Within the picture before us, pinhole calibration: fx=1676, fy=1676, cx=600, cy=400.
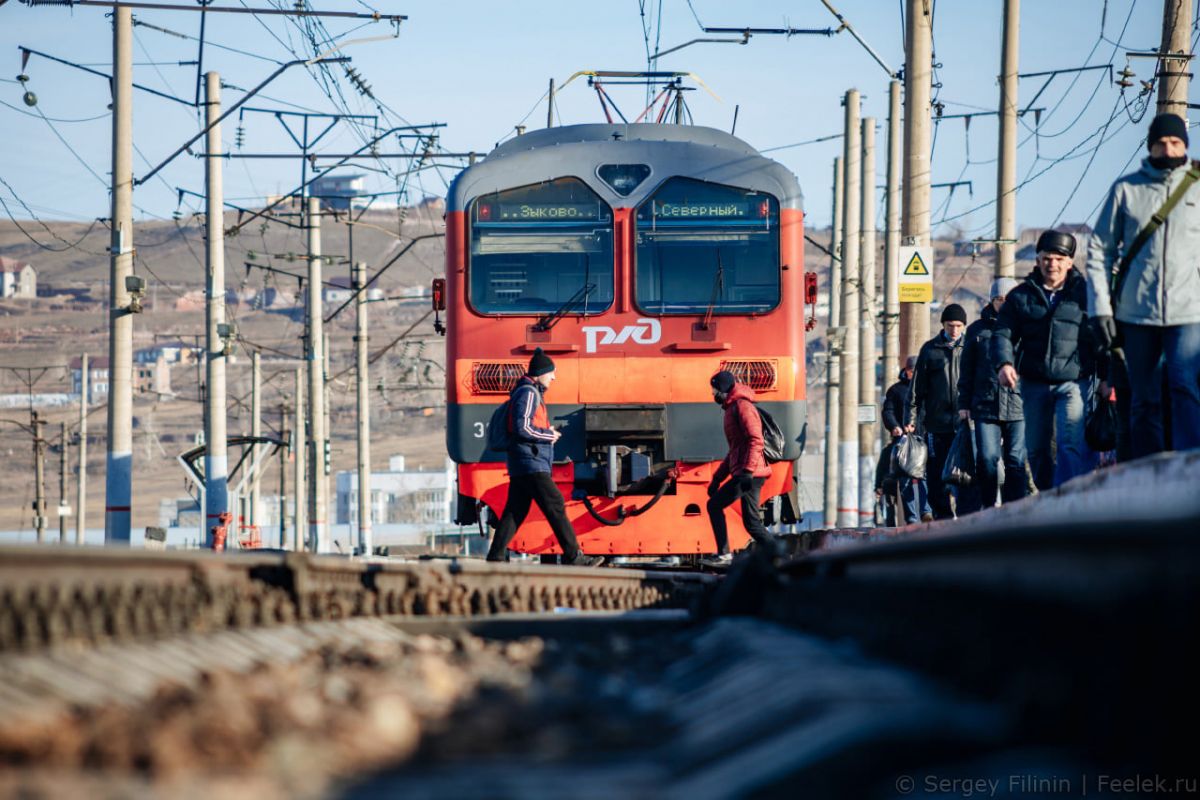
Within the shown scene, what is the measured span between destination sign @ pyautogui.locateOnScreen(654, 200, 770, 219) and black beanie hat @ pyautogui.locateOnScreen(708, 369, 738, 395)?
161 cm

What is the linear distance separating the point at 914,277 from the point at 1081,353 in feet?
20.5

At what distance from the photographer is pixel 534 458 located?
1262 cm

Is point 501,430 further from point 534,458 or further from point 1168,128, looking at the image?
point 1168,128

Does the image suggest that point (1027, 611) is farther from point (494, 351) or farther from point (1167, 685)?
point (494, 351)

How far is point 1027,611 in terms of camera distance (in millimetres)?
3420

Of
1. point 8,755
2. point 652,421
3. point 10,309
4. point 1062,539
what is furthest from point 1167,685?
point 10,309

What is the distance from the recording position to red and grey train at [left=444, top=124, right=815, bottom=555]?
45.2 feet

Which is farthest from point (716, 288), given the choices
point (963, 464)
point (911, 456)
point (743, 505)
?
point (911, 456)

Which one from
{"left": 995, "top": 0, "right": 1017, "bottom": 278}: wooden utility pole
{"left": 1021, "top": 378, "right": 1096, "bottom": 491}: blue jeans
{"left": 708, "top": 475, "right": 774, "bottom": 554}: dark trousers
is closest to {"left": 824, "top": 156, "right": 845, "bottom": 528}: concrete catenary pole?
{"left": 995, "top": 0, "right": 1017, "bottom": 278}: wooden utility pole

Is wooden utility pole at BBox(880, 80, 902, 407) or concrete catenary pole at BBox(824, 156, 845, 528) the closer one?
wooden utility pole at BBox(880, 80, 902, 407)

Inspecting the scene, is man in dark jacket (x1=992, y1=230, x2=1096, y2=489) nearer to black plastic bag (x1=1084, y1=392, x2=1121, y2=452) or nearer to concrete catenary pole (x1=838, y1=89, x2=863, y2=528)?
black plastic bag (x1=1084, y1=392, x2=1121, y2=452)

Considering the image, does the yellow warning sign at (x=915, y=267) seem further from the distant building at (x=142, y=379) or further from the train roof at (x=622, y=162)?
the distant building at (x=142, y=379)

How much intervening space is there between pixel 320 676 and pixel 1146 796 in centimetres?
220

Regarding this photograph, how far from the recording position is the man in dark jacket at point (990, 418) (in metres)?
11.9
